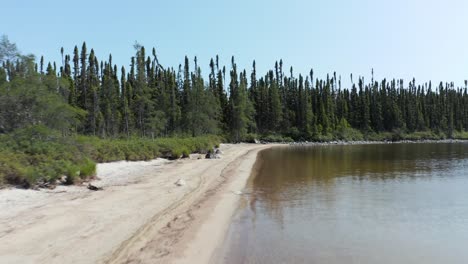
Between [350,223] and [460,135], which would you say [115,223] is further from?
[460,135]

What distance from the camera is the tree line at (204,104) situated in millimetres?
23188

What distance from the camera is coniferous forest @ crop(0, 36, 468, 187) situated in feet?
70.1

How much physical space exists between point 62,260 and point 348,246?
6.81 meters

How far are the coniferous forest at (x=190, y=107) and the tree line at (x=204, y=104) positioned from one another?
10cm

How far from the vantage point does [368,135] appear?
10538 centimetres

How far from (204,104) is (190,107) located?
9.39 ft

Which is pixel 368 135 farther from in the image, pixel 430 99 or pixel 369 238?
pixel 369 238

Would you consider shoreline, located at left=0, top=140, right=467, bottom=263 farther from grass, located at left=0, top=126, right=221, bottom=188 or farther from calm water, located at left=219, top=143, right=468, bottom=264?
calm water, located at left=219, top=143, right=468, bottom=264

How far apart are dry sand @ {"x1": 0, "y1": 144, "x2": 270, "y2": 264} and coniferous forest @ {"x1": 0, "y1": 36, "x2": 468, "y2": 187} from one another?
2570 mm

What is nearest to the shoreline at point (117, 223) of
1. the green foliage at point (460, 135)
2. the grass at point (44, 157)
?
the grass at point (44, 157)

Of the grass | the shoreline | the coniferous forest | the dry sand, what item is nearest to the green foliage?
the coniferous forest

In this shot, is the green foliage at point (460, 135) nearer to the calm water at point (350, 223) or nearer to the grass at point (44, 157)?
the calm water at point (350, 223)

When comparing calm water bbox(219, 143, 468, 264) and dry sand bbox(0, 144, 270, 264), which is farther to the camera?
calm water bbox(219, 143, 468, 264)

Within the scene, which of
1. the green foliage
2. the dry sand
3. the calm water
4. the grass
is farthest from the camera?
the green foliage
